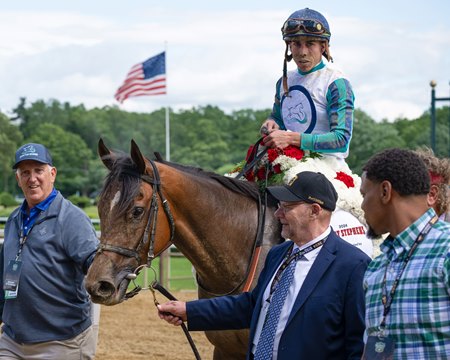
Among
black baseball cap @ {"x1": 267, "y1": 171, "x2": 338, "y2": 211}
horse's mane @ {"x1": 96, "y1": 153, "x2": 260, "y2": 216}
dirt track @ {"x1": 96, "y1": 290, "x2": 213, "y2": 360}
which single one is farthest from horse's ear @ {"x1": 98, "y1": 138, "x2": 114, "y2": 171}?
dirt track @ {"x1": 96, "y1": 290, "x2": 213, "y2": 360}

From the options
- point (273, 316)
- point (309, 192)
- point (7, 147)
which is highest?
point (309, 192)

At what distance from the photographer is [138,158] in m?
4.82

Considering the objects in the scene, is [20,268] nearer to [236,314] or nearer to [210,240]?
[210,240]

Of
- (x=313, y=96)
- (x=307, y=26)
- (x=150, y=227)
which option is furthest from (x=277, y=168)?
(x=150, y=227)

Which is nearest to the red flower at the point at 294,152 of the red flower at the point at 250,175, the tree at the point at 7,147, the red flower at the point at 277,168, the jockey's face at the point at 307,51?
the red flower at the point at 277,168

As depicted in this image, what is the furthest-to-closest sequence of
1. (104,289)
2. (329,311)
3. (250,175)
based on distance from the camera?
(250,175) → (104,289) → (329,311)

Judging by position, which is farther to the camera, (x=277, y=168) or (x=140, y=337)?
(x=140, y=337)

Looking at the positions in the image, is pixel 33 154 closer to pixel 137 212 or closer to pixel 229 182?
pixel 137 212

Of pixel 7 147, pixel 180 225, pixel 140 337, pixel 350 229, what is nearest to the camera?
pixel 180 225

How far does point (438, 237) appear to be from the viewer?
2834 millimetres

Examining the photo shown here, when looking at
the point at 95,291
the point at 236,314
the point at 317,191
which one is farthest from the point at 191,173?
the point at 317,191

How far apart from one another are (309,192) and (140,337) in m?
7.70

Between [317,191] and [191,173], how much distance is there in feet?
6.45

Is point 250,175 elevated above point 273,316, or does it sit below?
above
